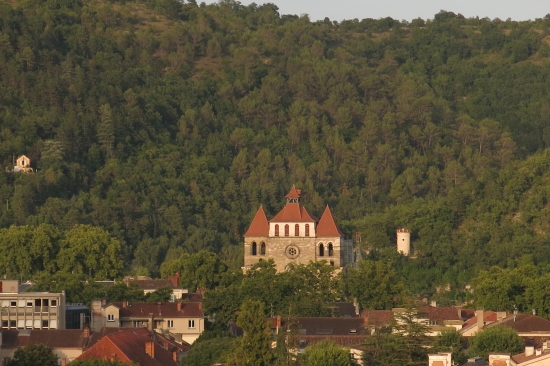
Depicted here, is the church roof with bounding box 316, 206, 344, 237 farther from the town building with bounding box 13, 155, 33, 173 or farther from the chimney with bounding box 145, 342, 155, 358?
the chimney with bounding box 145, 342, 155, 358

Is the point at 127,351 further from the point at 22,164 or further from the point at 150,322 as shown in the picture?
the point at 22,164

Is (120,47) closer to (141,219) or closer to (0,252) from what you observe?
(141,219)

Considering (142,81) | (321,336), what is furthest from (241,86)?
(321,336)

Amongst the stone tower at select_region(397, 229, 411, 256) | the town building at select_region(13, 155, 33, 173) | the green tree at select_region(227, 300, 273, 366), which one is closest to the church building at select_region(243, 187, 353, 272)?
the stone tower at select_region(397, 229, 411, 256)

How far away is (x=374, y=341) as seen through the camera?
68750mm

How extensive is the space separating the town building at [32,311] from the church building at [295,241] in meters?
33.7

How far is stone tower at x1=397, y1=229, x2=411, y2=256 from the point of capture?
141413mm

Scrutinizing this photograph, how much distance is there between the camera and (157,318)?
295 ft

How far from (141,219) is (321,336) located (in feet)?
245

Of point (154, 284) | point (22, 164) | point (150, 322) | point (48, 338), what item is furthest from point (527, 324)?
point (22, 164)

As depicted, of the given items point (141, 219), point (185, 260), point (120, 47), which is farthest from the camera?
point (120, 47)

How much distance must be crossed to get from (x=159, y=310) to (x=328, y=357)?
2519 cm

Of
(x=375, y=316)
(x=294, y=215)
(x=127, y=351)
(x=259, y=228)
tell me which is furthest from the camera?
(x=259, y=228)

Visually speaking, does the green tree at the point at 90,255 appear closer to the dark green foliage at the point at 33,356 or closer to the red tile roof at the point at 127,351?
the red tile roof at the point at 127,351
